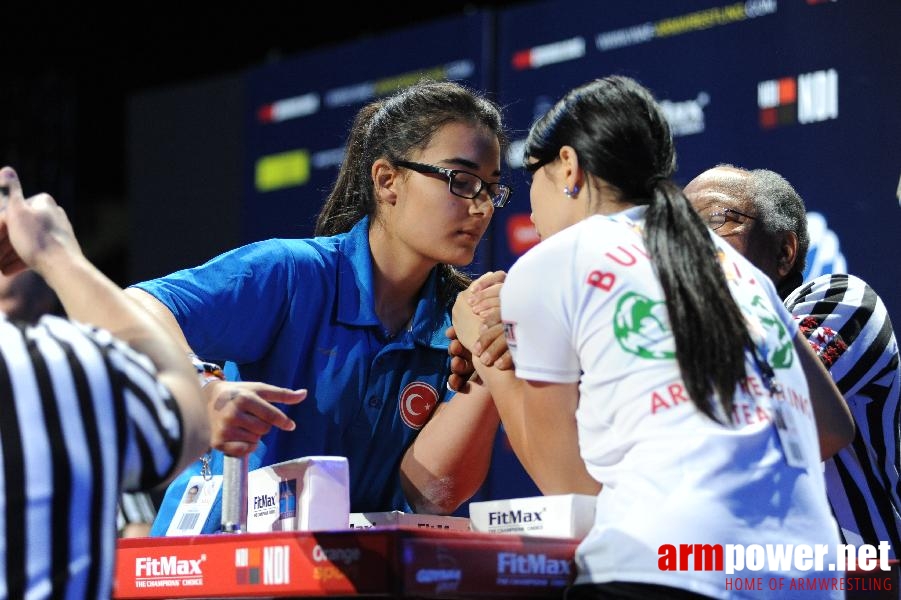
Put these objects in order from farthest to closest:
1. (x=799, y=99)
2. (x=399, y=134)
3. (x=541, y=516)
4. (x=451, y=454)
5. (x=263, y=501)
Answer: (x=799, y=99)
(x=399, y=134)
(x=451, y=454)
(x=263, y=501)
(x=541, y=516)

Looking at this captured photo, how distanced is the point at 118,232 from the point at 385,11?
180 centimetres

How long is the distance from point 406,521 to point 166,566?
1.39 ft

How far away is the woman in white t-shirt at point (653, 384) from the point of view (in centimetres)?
138

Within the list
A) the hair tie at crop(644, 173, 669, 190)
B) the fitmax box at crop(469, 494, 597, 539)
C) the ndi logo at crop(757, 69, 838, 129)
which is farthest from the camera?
the ndi logo at crop(757, 69, 838, 129)

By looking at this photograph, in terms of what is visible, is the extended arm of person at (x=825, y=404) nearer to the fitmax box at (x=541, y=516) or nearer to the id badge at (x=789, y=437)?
the id badge at (x=789, y=437)

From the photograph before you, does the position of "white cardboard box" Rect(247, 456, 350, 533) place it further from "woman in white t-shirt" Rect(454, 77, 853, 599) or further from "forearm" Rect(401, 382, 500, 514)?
"forearm" Rect(401, 382, 500, 514)

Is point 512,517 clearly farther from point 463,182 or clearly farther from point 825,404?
point 463,182

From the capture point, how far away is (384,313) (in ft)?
7.86

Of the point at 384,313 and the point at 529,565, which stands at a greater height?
the point at 384,313

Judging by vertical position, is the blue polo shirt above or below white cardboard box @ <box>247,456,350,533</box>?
above

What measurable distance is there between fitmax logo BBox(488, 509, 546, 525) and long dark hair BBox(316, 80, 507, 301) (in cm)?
91

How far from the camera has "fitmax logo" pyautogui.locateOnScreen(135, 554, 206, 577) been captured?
160 centimetres

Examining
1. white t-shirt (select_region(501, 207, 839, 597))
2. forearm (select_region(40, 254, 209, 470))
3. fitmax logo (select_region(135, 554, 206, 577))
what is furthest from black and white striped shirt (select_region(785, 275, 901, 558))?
forearm (select_region(40, 254, 209, 470))

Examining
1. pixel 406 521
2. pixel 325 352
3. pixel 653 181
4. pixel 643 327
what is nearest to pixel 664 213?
pixel 653 181
